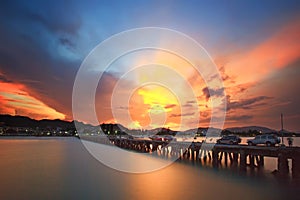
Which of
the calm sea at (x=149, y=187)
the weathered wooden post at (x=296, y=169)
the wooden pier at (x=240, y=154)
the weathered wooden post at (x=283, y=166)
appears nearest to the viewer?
the calm sea at (x=149, y=187)

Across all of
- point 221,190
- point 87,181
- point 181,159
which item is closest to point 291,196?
point 221,190

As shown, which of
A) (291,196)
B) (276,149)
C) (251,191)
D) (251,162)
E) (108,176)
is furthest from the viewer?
(251,162)

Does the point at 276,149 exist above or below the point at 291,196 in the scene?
above

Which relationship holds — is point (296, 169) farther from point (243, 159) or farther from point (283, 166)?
point (243, 159)

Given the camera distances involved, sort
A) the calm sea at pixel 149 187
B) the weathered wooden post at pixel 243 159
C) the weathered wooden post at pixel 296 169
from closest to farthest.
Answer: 1. the calm sea at pixel 149 187
2. the weathered wooden post at pixel 296 169
3. the weathered wooden post at pixel 243 159

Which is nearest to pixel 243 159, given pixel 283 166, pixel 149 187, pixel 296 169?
pixel 283 166

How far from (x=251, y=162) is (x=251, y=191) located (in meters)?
11.4

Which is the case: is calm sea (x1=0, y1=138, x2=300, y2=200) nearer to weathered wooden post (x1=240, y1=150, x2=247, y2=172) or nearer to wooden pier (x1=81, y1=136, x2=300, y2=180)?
weathered wooden post (x1=240, y1=150, x2=247, y2=172)

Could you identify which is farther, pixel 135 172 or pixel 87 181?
pixel 135 172

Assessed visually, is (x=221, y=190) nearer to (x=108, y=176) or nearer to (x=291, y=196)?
(x=291, y=196)

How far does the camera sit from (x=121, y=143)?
85.9 metres

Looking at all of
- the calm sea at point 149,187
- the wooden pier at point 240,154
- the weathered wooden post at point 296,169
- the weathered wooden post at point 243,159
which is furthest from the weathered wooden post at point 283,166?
the weathered wooden post at point 243,159

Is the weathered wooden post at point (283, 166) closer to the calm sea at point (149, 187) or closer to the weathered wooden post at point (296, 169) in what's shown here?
the weathered wooden post at point (296, 169)

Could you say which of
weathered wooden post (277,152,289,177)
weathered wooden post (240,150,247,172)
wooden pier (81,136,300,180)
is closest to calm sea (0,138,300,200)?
weathered wooden post (277,152,289,177)
